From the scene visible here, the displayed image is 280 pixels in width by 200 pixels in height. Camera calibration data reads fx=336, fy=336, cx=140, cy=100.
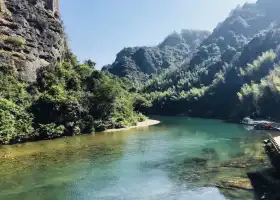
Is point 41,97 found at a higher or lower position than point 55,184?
higher

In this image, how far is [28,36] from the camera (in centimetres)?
5519

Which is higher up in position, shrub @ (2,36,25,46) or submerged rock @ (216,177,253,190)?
shrub @ (2,36,25,46)

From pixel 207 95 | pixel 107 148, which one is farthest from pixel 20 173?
pixel 207 95

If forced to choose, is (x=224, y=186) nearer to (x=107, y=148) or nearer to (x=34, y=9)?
(x=107, y=148)

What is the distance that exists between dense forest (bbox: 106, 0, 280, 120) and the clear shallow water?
32.6 meters

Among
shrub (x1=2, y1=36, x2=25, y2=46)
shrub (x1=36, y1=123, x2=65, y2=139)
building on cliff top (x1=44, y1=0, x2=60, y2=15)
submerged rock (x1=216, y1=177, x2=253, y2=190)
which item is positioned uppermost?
building on cliff top (x1=44, y1=0, x2=60, y2=15)

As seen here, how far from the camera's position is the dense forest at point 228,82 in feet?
233

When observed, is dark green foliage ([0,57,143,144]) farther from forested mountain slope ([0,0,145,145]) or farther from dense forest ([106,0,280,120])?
dense forest ([106,0,280,120])

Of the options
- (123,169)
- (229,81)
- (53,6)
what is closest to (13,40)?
(53,6)

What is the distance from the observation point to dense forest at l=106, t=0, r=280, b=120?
71.1 meters

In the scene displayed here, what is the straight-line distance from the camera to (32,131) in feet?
142

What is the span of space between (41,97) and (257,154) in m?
30.1

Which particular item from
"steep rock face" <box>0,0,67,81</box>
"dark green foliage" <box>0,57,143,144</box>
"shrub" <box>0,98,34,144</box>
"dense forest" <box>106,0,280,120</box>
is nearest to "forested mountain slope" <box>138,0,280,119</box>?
"dense forest" <box>106,0,280,120</box>

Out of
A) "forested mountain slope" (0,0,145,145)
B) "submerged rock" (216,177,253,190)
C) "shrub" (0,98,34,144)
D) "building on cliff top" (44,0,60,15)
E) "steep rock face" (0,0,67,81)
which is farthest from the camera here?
"building on cliff top" (44,0,60,15)
